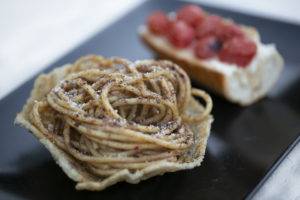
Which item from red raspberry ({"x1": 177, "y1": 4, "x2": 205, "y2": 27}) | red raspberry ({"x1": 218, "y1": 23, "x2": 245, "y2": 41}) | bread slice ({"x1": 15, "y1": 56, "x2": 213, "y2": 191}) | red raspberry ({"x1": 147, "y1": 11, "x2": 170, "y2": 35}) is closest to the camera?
bread slice ({"x1": 15, "y1": 56, "x2": 213, "y2": 191})

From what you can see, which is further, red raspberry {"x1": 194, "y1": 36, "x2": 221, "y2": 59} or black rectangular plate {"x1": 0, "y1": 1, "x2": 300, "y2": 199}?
red raspberry {"x1": 194, "y1": 36, "x2": 221, "y2": 59}

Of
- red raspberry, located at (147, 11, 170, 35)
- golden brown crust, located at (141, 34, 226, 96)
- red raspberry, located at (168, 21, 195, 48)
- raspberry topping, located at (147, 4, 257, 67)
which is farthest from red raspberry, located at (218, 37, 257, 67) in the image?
red raspberry, located at (147, 11, 170, 35)

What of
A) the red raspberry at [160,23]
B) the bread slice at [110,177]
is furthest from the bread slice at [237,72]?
the bread slice at [110,177]

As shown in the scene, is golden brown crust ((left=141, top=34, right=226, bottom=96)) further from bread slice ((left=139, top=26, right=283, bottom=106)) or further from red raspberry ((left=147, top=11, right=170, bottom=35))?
red raspberry ((left=147, top=11, right=170, bottom=35))

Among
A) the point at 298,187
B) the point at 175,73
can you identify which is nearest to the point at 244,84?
the point at 175,73

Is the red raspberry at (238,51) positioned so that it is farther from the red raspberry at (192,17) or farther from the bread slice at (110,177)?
the bread slice at (110,177)

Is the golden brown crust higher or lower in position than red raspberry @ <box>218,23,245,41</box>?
lower

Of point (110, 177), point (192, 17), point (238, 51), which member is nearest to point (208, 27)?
point (192, 17)
